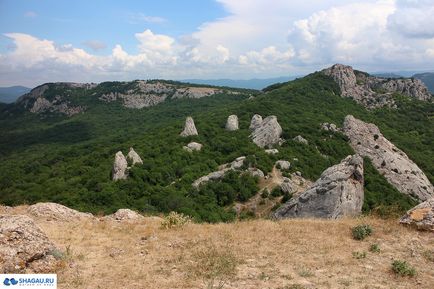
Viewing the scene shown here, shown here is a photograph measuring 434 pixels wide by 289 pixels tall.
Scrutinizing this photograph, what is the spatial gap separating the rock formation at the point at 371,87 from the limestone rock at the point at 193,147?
85390 millimetres

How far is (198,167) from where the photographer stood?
72.2m

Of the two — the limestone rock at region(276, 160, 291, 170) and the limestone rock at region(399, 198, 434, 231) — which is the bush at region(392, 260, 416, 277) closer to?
the limestone rock at region(399, 198, 434, 231)

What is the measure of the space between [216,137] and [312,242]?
73105mm

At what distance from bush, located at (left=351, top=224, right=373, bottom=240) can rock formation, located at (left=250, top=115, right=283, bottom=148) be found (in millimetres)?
64333

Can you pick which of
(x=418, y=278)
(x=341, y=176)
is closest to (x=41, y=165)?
(x=341, y=176)

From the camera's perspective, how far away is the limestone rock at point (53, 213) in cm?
2267

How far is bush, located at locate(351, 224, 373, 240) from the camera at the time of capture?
704 inches

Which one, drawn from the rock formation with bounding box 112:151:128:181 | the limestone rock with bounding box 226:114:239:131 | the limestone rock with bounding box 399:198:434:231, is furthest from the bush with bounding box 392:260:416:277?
the limestone rock with bounding box 226:114:239:131

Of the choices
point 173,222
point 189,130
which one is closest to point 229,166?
point 189,130

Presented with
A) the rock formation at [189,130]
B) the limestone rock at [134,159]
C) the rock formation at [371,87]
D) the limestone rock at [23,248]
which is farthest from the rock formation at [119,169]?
the rock formation at [371,87]

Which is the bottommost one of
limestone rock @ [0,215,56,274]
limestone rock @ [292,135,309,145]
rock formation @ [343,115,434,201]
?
rock formation @ [343,115,434,201]

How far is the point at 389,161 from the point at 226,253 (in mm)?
70732

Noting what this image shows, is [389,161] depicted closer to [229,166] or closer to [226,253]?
[229,166]

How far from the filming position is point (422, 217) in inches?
740
